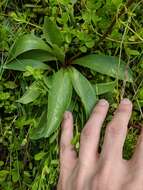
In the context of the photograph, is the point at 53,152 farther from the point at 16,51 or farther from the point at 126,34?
the point at 126,34

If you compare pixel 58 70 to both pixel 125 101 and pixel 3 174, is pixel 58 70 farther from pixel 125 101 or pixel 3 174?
pixel 3 174

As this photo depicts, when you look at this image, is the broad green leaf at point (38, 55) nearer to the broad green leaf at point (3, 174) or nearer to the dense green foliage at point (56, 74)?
the dense green foliage at point (56, 74)

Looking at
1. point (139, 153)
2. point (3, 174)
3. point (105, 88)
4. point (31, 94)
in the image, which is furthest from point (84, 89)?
point (3, 174)

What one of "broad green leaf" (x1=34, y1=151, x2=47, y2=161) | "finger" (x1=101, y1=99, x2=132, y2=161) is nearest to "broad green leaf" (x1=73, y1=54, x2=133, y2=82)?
Answer: "finger" (x1=101, y1=99, x2=132, y2=161)

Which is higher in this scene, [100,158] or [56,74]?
[56,74]

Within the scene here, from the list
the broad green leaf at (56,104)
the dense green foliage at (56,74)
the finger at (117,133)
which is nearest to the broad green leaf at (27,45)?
the dense green foliage at (56,74)

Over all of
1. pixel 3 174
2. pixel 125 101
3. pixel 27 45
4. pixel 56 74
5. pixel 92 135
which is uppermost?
pixel 27 45

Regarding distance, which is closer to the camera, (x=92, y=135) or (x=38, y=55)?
(x=92, y=135)

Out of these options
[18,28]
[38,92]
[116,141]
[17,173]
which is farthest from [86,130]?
[18,28]
